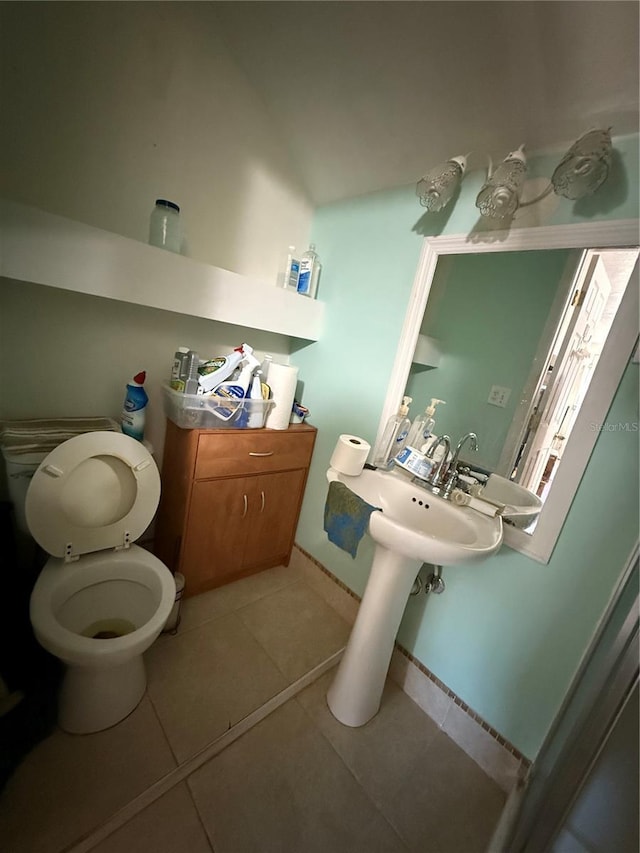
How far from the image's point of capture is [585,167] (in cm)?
→ 80

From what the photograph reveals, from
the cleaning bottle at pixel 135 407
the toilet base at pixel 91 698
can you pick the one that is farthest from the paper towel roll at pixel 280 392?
the toilet base at pixel 91 698

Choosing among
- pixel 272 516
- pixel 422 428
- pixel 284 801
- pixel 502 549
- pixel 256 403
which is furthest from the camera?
pixel 272 516

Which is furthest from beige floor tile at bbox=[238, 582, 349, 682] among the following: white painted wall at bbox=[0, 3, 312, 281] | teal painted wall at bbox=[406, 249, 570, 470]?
white painted wall at bbox=[0, 3, 312, 281]

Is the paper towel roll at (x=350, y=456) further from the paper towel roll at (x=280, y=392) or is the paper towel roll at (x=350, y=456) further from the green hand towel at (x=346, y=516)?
the paper towel roll at (x=280, y=392)

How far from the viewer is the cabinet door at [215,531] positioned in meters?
1.36

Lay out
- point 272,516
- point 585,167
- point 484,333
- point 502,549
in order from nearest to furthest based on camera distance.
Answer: point 585,167 → point 502,549 → point 484,333 → point 272,516

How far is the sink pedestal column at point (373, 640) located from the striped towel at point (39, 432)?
112 centimetres

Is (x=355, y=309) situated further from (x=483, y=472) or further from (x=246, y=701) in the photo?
(x=246, y=701)

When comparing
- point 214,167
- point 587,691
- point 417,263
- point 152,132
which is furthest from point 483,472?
point 152,132

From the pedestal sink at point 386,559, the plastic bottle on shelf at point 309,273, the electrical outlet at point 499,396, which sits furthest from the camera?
the plastic bottle on shelf at point 309,273

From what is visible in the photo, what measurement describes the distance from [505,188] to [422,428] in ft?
2.52

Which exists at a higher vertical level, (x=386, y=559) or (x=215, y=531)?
(x=386, y=559)

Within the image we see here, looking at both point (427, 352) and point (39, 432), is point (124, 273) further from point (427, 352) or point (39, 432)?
point (427, 352)

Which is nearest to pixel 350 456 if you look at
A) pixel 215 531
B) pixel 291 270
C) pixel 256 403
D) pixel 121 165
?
pixel 256 403
